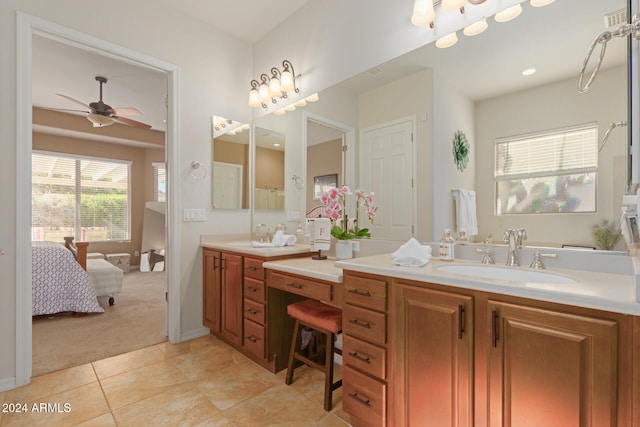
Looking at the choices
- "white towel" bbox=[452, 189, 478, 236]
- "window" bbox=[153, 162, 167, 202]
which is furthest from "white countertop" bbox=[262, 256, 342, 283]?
"window" bbox=[153, 162, 167, 202]

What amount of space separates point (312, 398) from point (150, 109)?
16.2 feet

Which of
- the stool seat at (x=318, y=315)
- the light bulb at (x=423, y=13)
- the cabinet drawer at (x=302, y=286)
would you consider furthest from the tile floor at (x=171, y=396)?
the light bulb at (x=423, y=13)

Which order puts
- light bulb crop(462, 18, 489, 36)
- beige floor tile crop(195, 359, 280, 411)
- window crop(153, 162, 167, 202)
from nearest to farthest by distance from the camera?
1. light bulb crop(462, 18, 489, 36)
2. beige floor tile crop(195, 359, 280, 411)
3. window crop(153, 162, 167, 202)

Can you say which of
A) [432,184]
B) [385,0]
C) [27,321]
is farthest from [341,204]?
[27,321]

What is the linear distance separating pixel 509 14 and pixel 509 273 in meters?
1.24

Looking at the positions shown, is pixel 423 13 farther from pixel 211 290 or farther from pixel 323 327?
pixel 211 290

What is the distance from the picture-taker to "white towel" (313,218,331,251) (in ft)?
7.09

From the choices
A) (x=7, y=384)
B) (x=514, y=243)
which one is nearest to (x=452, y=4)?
(x=514, y=243)

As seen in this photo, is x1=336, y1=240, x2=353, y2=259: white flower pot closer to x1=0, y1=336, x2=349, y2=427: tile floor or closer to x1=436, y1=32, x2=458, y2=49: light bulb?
x1=0, y1=336, x2=349, y2=427: tile floor

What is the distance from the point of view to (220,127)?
293 cm

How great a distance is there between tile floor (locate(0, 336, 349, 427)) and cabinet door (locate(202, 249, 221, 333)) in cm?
36

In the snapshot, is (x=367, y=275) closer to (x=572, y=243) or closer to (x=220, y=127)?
(x=572, y=243)

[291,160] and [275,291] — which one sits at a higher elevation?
[291,160]

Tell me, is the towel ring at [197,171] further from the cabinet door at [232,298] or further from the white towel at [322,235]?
the white towel at [322,235]
